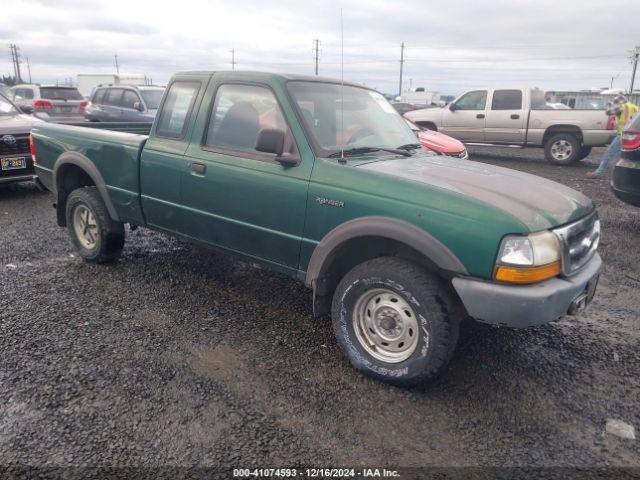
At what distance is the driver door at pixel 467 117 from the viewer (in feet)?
44.8

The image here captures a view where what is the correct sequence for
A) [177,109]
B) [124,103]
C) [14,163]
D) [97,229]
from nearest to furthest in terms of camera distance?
[177,109]
[97,229]
[14,163]
[124,103]

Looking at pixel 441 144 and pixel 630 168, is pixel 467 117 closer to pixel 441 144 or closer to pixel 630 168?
pixel 441 144

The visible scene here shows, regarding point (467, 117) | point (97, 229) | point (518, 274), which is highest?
point (467, 117)

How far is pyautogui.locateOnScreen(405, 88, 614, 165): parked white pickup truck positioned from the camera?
12305 mm

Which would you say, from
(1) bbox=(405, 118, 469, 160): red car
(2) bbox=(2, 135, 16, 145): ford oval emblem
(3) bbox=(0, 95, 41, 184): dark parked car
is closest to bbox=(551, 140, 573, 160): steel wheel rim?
(1) bbox=(405, 118, 469, 160): red car

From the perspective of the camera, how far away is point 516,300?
2621 mm

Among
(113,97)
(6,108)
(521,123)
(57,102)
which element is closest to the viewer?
(6,108)

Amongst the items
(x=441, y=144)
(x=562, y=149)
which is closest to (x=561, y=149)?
(x=562, y=149)

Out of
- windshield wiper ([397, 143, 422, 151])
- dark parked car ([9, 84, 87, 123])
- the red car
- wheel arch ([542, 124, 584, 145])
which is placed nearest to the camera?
windshield wiper ([397, 143, 422, 151])

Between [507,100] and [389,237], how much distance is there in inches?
470

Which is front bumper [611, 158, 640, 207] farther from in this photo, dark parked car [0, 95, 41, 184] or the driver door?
dark parked car [0, 95, 41, 184]

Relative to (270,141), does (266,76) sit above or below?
above

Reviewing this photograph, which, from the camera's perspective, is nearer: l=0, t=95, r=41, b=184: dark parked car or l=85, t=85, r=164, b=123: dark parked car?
l=0, t=95, r=41, b=184: dark parked car

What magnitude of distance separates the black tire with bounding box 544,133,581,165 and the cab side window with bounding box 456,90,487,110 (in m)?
2.05
